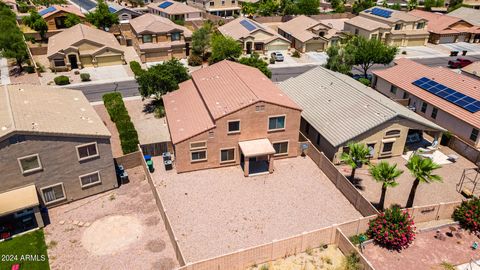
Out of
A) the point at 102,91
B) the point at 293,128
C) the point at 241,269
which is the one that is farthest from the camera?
the point at 102,91

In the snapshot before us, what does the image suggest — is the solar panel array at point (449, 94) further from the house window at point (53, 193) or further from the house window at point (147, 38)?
the house window at point (147, 38)

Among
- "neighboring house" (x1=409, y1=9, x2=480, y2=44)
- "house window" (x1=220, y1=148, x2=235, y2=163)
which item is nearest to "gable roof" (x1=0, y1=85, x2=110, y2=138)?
"house window" (x1=220, y1=148, x2=235, y2=163)

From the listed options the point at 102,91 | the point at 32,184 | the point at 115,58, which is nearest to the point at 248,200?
the point at 32,184

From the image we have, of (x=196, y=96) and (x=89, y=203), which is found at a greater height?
(x=196, y=96)

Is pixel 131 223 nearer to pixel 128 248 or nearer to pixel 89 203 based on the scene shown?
pixel 128 248

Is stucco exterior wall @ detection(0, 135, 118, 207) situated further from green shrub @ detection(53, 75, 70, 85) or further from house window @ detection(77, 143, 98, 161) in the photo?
green shrub @ detection(53, 75, 70, 85)

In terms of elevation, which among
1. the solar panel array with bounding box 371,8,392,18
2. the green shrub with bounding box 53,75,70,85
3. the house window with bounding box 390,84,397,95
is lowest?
the green shrub with bounding box 53,75,70,85
